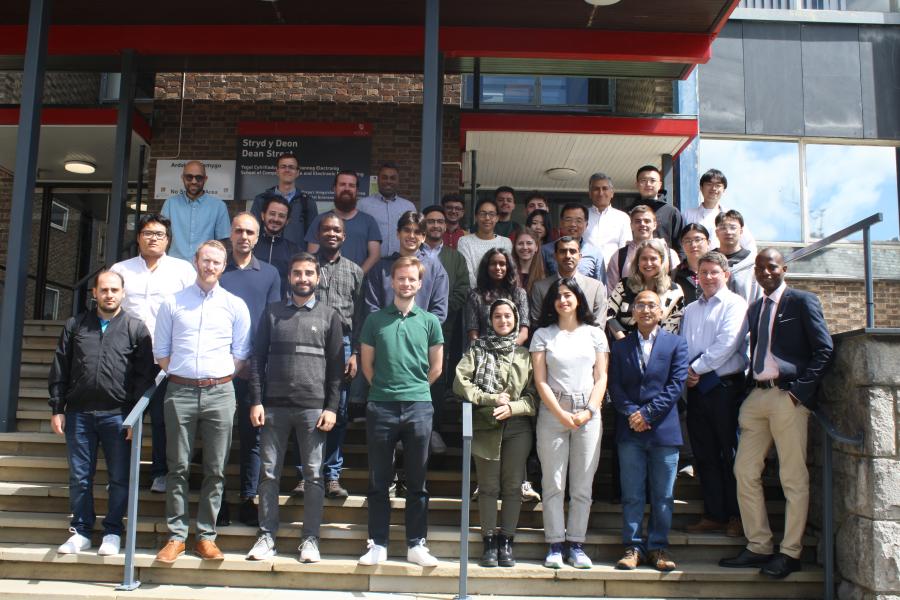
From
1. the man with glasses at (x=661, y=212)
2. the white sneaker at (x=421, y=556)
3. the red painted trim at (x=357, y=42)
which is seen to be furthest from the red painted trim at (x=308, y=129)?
the white sneaker at (x=421, y=556)

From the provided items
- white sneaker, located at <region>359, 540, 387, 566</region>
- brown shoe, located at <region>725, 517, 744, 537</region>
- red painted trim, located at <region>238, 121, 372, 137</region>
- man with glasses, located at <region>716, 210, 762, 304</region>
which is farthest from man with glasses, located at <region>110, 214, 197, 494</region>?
red painted trim, located at <region>238, 121, 372, 137</region>

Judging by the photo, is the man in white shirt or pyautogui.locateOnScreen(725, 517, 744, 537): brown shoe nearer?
pyautogui.locateOnScreen(725, 517, 744, 537): brown shoe

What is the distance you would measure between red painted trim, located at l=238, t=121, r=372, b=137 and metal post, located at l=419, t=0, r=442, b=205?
3.65m

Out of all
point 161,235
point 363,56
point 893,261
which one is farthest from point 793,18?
point 161,235

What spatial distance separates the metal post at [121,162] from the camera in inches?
335

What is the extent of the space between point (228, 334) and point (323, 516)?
4.42 feet

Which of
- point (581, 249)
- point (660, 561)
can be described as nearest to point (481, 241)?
point (581, 249)

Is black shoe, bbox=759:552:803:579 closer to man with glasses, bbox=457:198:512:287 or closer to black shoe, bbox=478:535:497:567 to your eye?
black shoe, bbox=478:535:497:567

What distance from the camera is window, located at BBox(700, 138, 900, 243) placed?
37.7 ft

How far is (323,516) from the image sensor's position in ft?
17.9

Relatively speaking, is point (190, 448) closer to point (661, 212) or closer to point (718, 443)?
point (718, 443)

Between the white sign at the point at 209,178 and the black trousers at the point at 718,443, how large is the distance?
6955mm

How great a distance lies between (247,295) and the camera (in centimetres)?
564

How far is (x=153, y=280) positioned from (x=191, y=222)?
1138 mm
